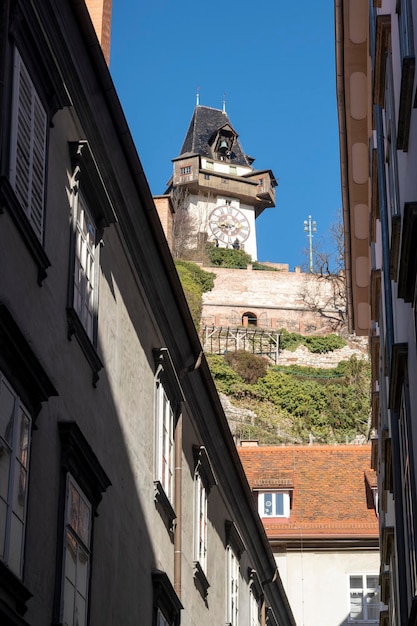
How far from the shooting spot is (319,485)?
33.8 meters

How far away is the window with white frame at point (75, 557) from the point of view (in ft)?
30.6

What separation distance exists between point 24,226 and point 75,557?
264 cm

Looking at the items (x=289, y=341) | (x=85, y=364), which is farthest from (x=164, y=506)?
(x=289, y=341)

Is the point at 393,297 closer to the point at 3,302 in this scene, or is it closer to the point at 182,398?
the point at 182,398

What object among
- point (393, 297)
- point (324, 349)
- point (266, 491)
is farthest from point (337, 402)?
point (393, 297)

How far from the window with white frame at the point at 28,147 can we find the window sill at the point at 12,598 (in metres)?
2.42

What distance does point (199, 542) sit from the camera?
53.5 ft

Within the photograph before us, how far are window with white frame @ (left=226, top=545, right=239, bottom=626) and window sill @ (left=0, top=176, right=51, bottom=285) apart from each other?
10439mm

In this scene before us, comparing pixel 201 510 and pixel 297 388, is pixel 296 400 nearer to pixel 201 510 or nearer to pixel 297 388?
pixel 297 388

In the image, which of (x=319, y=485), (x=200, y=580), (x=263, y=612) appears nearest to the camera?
(x=200, y=580)

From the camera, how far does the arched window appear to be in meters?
78.9

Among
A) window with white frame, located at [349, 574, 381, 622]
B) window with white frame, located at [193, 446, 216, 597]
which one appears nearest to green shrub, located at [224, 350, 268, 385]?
window with white frame, located at [349, 574, 381, 622]

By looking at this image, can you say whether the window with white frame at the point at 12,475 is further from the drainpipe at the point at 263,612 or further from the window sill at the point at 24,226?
the drainpipe at the point at 263,612

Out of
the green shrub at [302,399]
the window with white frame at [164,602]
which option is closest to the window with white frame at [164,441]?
the window with white frame at [164,602]
